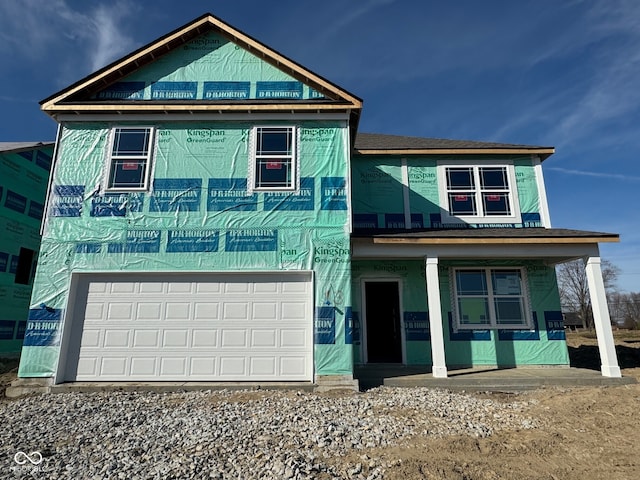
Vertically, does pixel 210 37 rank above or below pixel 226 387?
above

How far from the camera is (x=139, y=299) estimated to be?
336 inches

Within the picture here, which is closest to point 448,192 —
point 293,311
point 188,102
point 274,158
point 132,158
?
point 274,158

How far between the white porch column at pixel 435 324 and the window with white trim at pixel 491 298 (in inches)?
68.2

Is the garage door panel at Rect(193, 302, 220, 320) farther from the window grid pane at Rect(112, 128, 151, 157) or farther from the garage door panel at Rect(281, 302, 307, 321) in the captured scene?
the window grid pane at Rect(112, 128, 151, 157)

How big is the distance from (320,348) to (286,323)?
960 mm

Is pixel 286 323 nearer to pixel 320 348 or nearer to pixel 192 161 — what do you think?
pixel 320 348

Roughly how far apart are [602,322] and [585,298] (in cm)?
4552

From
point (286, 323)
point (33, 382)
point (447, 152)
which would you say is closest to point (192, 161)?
point (286, 323)

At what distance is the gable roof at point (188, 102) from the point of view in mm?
9180

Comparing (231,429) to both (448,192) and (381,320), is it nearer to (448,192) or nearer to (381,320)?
(381,320)

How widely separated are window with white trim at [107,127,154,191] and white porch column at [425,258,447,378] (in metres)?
7.27

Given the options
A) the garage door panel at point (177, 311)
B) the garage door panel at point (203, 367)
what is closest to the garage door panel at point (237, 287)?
the garage door panel at point (177, 311)

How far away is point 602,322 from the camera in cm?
873

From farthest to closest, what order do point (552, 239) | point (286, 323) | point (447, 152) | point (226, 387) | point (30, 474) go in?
1. point (447, 152)
2. point (552, 239)
3. point (286, 323)
4. point (226, 387)
5. point (30, 474)
